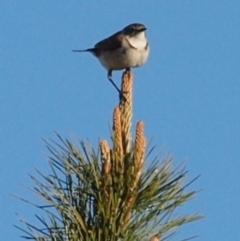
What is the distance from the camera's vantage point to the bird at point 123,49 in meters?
6.90

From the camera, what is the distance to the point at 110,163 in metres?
2.90

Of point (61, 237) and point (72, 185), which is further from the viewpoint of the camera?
point (72, 185)

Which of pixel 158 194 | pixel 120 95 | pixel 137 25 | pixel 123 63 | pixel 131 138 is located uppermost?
pixel 137 25

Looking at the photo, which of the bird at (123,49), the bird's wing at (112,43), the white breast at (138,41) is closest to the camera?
the bird at (123,49)

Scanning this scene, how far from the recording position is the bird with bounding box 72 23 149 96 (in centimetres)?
690

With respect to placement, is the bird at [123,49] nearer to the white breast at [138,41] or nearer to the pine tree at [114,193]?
the white breast at [138,41]

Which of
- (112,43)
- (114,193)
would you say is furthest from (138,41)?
(114,193)

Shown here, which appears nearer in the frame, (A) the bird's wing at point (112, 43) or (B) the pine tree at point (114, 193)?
(B) the pine tree at point (114, 193)

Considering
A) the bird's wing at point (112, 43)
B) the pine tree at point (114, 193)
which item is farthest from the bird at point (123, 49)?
the pine tree at point (114, 193)

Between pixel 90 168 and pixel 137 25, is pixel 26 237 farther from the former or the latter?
pixel 137 25

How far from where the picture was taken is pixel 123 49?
24.4 feet

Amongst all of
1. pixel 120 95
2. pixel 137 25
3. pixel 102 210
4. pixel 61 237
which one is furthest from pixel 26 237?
pixel 137 25

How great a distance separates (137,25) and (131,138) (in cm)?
506

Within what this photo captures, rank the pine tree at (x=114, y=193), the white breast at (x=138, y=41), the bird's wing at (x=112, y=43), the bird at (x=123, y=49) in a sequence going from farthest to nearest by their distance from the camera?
the bird's wing at (x=112, y=43), the white breast at (x=138, y=41), the bird at (x=123, y=49), the pine tree at (x=114, y=193)
